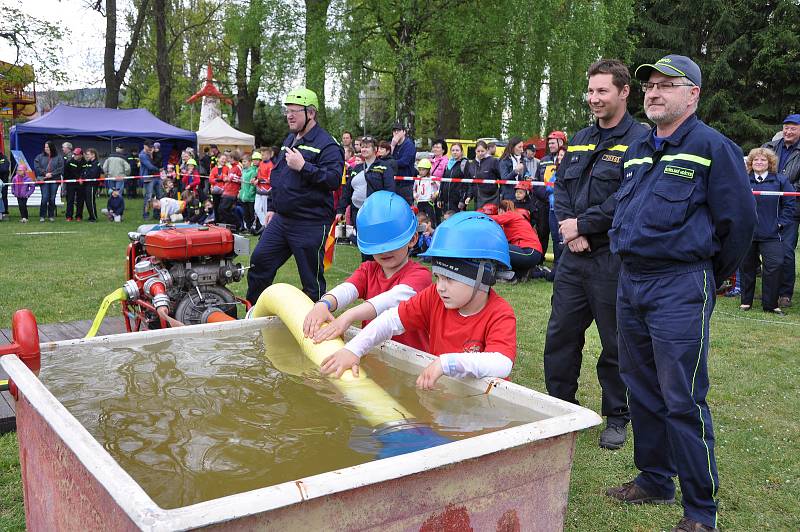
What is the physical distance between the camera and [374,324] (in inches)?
126

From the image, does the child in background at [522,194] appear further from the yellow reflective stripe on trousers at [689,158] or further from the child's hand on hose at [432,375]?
the child's hand on hose at [432,375]

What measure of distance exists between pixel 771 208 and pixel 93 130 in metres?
20.9

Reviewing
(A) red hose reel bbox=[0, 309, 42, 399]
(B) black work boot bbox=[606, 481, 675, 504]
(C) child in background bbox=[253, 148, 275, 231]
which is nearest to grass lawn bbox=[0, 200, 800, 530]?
(B) black work boot bbox=[606, 481, 675, 504]

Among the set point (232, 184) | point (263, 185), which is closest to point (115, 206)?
point (232, 184)

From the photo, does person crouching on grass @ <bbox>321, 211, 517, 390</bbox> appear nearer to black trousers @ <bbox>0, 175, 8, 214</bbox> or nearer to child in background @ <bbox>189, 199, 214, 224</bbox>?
child in background @ <bbox>189, 199, 214, 224</bbox>

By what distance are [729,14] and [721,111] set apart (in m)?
3.93

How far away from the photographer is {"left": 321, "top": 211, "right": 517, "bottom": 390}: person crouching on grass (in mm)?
2770

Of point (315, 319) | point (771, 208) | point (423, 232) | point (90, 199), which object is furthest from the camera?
point (90, 199)

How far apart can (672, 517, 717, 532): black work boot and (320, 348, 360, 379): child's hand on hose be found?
156cm

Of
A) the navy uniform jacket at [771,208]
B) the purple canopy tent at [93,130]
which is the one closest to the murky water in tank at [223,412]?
the navy uniform jacket at [771,208]

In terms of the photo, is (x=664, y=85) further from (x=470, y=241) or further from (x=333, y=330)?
(x=333, y=330)

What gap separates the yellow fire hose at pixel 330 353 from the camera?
285 centimetres

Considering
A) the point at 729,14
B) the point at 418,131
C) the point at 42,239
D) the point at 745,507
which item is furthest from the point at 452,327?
the point at 418,131

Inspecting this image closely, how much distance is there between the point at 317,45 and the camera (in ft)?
69.4
